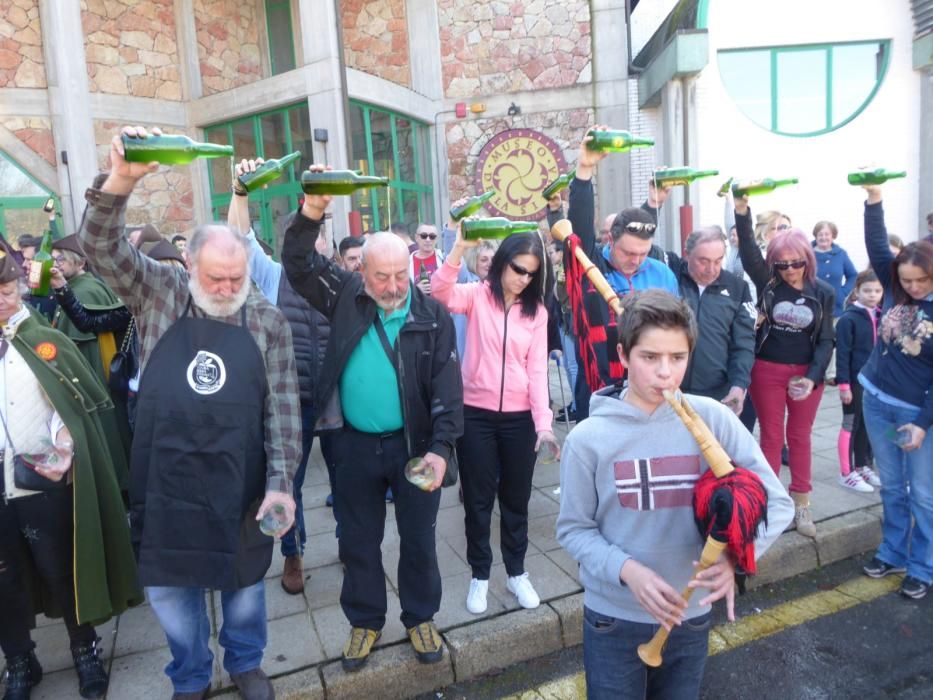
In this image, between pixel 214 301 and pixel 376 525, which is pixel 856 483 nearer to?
pixel 376 525

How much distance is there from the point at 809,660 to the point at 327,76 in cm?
968

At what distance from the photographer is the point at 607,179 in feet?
38.4

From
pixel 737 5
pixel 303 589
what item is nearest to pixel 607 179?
pixel 737 5

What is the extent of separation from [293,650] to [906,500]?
140 inches

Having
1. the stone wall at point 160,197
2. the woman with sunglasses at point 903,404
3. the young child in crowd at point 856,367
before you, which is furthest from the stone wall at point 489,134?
the woman with sunglasses at point 903,404

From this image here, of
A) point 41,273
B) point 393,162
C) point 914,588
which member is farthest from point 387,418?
point 393,162

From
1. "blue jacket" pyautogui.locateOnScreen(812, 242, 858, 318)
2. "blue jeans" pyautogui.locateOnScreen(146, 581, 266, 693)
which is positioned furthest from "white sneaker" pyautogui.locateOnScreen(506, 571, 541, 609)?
"blue jacket" pyautogui.locateOnScreen(812, 242, 858, 318)

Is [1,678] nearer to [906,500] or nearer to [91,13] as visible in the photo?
[906,500]

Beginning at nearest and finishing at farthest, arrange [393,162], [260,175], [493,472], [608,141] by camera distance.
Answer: [260,175]
[608,141]
[493,472]
[393,162]

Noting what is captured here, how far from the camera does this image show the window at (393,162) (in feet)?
35.9

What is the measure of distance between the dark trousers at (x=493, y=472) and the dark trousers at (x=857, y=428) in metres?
3.08

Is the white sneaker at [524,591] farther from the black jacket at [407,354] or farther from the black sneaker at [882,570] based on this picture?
the black sneaker at [882,570]

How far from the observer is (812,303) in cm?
393

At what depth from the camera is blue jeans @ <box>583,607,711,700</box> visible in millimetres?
1947
